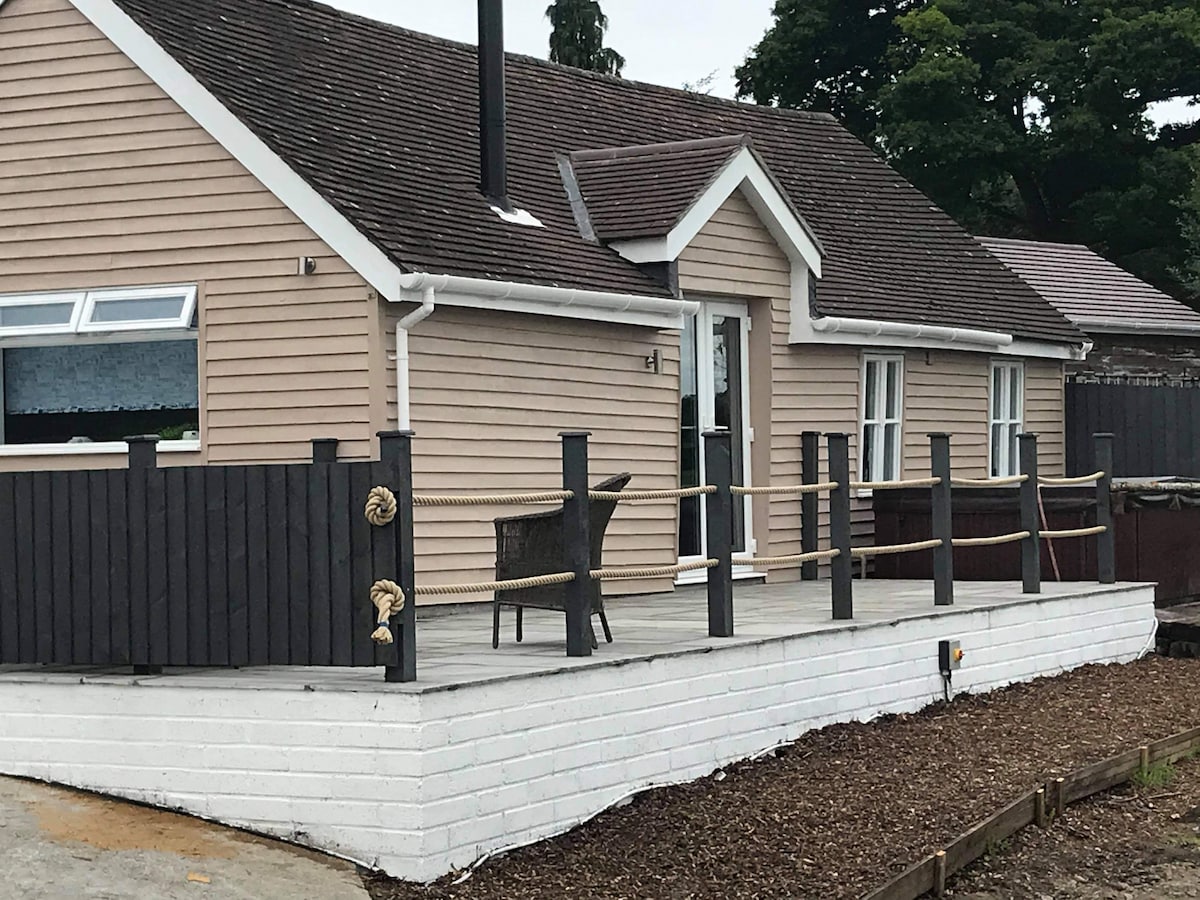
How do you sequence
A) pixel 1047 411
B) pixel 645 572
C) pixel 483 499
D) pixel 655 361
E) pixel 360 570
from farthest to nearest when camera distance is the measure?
pixel 1047 411
pixel 655 361
pixel 645 572
pixel 483 499
pixel 360 570

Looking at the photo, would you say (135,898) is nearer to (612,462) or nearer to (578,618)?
(578,618)

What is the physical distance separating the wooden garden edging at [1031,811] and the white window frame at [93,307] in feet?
20.9

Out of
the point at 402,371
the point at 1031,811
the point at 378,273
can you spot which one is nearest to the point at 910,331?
the point at 402,371

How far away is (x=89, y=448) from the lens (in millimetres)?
12836

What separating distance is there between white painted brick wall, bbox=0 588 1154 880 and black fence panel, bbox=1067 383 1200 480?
447 inches

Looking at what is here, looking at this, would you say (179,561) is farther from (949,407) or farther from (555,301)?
(949,407)

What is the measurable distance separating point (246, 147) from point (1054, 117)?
3217 cm

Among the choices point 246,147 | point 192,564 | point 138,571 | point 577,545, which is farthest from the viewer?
point 246,147

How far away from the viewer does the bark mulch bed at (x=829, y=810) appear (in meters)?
8.08

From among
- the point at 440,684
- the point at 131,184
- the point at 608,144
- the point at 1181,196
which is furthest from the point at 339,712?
the point at 1181,196

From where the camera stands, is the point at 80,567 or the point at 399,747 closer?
the point at 399,747

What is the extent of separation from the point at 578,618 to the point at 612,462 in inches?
195

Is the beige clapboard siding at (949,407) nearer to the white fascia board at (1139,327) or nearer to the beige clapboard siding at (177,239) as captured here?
the beige clapboard siding at (177,239)

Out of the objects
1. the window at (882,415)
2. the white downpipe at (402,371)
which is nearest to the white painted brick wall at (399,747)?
the white downpipe at (402,371)
